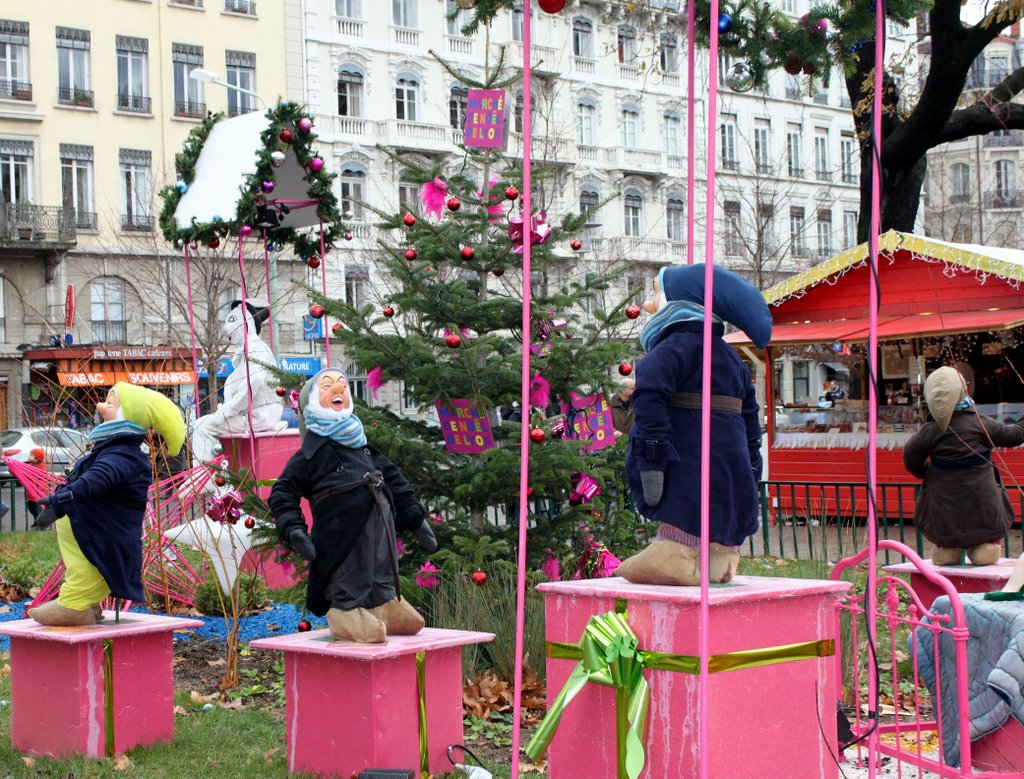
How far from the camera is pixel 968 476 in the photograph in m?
8.65

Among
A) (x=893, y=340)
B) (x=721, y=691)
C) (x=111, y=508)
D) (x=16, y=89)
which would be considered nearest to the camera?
(x=721, y=691)

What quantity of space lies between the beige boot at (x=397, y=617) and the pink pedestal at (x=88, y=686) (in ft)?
4.09

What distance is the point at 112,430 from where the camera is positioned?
707 centimetres

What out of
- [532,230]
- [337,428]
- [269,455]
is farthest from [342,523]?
[269,455]

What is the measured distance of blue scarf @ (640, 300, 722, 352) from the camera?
17.7 feet

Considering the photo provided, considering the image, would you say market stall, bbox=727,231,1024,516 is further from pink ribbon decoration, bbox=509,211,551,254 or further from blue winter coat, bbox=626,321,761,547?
blue winter coat, bbox=626,321,761,547

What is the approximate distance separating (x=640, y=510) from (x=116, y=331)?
33.0m

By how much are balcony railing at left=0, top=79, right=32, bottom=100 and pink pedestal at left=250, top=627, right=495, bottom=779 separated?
109 ft

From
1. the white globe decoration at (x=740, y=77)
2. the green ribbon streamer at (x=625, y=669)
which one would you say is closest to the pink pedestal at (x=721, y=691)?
the green ribbon streamer at (x=625, y=669)

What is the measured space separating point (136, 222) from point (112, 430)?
102 feet

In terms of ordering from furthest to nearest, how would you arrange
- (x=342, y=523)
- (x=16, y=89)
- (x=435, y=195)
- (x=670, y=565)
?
1. (x=16, y=89)
2. (x=435, y=195)
3. (x=342, y=523)
4. (x=670, y=565)

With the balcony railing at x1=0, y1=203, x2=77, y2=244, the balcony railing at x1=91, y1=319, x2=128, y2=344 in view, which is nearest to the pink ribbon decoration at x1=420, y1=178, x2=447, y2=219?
the balcony railing at x1=91, y1=319, x2=128, y2=344

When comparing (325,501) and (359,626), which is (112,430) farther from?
(359,626)

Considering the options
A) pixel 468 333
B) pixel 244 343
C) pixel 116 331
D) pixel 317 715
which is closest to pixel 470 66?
pixel 116 331
